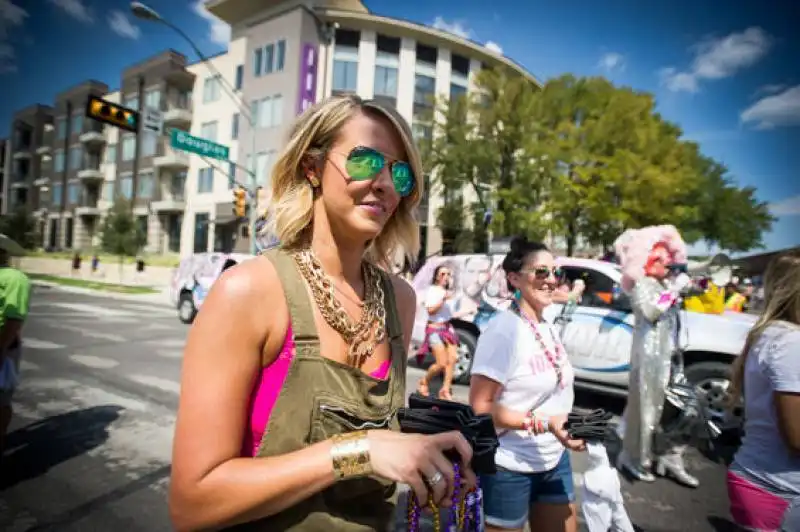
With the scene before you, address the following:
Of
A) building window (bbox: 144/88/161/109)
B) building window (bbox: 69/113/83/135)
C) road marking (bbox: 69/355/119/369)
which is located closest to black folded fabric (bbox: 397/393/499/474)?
road marking (bbox: 69/355/119/369)

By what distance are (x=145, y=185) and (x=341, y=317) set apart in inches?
1638

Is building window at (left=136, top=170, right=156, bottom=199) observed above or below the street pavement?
above

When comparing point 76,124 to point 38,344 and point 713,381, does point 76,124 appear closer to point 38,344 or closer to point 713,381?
point 38,344

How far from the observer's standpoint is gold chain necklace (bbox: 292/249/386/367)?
1173 millimetres

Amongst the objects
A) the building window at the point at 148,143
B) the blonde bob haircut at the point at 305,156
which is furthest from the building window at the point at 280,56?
the blonde bob haircut at the point at 305,156

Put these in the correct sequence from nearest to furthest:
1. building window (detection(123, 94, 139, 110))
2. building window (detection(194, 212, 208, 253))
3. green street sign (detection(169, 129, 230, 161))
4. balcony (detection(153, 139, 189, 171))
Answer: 1. green street sign (detection(169, 129, 230, 161))
2. building window (detection(194, 212, 208, 253))
3. balcony (detection(153, 139, 189, 171))
4. building window (detection(123, 94, 139, 110))

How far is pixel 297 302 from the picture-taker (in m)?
1.09

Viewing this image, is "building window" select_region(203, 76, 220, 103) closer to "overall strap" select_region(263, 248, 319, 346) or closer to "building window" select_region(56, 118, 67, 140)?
"building window" select_region(56, 118, 67, 140)

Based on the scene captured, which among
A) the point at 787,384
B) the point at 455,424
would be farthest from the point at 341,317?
the point at 787,384

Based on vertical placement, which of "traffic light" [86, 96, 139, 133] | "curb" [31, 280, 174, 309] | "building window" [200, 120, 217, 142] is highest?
"building window" [200, 120, 217, 142]

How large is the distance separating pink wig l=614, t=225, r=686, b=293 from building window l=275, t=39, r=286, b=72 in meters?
29.0

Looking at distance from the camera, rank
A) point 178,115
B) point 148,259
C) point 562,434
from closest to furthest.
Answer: point 562,434 < point 148,259 < point 178,115

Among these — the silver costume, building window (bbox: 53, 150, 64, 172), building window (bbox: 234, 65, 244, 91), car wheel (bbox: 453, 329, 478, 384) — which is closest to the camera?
the silver costume

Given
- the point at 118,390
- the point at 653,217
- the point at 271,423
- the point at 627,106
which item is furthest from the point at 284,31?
the point at 271,423
